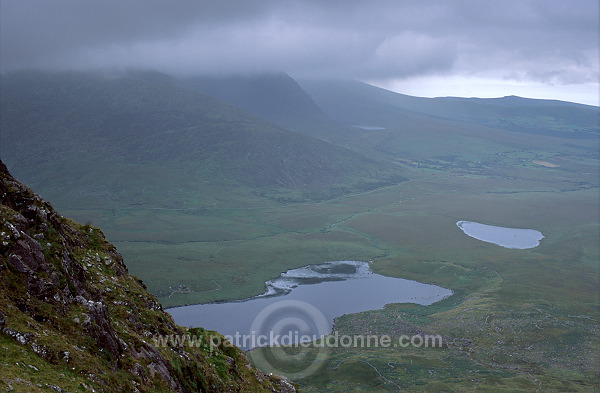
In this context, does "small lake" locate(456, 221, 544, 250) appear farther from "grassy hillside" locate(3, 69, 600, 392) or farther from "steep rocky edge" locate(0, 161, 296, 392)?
"steep rocky edge" locate(0, 161, 296, 392)

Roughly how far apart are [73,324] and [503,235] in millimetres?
149652

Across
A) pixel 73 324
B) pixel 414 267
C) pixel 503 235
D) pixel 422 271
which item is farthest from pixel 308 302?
pixel 503 235

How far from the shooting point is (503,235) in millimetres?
154875

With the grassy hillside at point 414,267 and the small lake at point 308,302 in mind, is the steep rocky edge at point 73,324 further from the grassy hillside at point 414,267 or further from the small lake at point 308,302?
the small lake at point 308,302

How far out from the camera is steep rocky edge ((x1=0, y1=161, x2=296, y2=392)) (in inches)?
674

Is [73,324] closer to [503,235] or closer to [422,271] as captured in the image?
[422,271]

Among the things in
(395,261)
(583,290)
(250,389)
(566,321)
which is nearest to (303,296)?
(395,261)

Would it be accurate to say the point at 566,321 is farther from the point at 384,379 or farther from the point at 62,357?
the point at 62,357

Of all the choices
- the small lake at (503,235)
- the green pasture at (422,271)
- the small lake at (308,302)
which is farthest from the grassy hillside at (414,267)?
the small lake at (503,235)

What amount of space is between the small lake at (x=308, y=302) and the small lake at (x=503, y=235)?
4466 cm

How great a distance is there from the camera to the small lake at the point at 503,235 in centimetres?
14362

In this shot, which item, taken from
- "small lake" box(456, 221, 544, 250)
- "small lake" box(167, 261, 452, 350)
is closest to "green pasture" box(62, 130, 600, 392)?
"small lake" box(167, 261, 452, 350)

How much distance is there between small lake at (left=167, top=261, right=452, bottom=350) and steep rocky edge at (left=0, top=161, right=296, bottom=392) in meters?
45.5

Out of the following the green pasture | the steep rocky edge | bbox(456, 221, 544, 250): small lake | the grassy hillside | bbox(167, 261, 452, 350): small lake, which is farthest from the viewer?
bbox(456, 221, 544, 250): small lake
